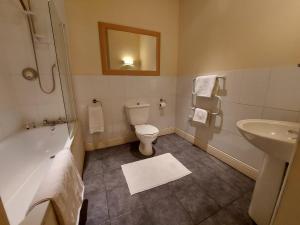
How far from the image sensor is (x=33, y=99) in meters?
1.81

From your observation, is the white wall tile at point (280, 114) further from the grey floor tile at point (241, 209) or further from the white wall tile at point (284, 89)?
the grey floor tile at point (241, 209)

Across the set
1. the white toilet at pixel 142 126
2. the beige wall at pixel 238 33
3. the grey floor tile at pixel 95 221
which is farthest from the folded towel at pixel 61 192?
the beige wall at pixel 238 33

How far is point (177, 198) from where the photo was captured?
1.35 meters

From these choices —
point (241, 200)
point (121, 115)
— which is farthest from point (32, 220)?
point (121, 115)

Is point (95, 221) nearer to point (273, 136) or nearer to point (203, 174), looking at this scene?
point (203, 174)

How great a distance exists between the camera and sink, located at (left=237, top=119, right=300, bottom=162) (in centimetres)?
80

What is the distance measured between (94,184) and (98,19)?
7.04 feet

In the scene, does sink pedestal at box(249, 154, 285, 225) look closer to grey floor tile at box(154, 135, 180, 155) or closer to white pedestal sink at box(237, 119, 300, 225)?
white pedestal sink at box(237, 119, 300, 225)

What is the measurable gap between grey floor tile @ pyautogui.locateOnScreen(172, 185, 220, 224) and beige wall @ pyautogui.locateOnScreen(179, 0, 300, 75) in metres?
1.44

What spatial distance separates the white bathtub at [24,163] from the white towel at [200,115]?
173cm

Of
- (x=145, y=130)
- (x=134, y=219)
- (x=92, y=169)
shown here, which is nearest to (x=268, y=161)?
(x=134, y=219)

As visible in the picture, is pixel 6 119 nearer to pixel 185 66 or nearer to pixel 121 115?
pixel 121 115

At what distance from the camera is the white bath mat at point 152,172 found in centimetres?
153

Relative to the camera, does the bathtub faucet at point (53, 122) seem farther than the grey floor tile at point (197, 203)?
Yes
